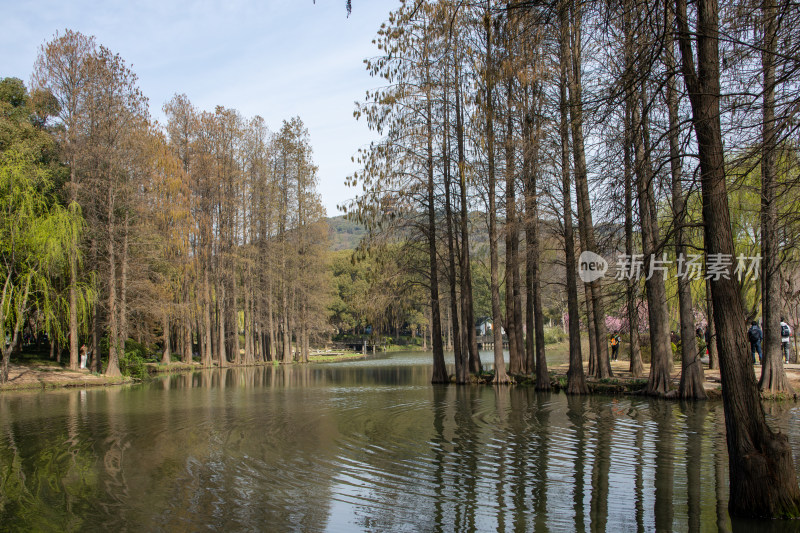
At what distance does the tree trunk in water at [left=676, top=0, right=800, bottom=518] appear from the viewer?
609 centimetres

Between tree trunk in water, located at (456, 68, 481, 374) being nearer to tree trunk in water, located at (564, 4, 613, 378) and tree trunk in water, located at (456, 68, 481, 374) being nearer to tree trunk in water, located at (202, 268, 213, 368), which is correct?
tree trunk in water, located at (564, 4, 613, 378)

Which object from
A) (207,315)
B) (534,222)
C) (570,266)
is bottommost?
(207,315)

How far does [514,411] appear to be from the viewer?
50.3ft

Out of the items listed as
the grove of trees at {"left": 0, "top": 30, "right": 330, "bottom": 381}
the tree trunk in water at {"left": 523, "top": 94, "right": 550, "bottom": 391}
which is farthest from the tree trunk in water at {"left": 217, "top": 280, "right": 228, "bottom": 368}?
the tree trunk in water at {"left": 523, "top": 94, "right": 550, "bottom": 391}

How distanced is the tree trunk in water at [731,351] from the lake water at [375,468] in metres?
0.34

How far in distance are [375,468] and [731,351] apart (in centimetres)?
507

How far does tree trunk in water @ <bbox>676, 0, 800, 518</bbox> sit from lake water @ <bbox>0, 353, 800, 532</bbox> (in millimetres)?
339

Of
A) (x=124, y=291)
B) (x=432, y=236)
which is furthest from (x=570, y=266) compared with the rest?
(x=124, y=291)

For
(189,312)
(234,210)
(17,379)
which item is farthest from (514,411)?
(234,210)

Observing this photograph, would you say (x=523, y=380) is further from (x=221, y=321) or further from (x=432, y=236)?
(x=221, y=321)

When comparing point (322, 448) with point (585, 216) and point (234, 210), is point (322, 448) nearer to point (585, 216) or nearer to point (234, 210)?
point (585, 216)

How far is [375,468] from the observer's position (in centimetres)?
902

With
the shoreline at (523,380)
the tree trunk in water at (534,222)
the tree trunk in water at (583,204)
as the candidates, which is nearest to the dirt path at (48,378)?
the shoreline at (523,380)

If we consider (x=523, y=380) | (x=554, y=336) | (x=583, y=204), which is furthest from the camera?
(x=554, y=336)
